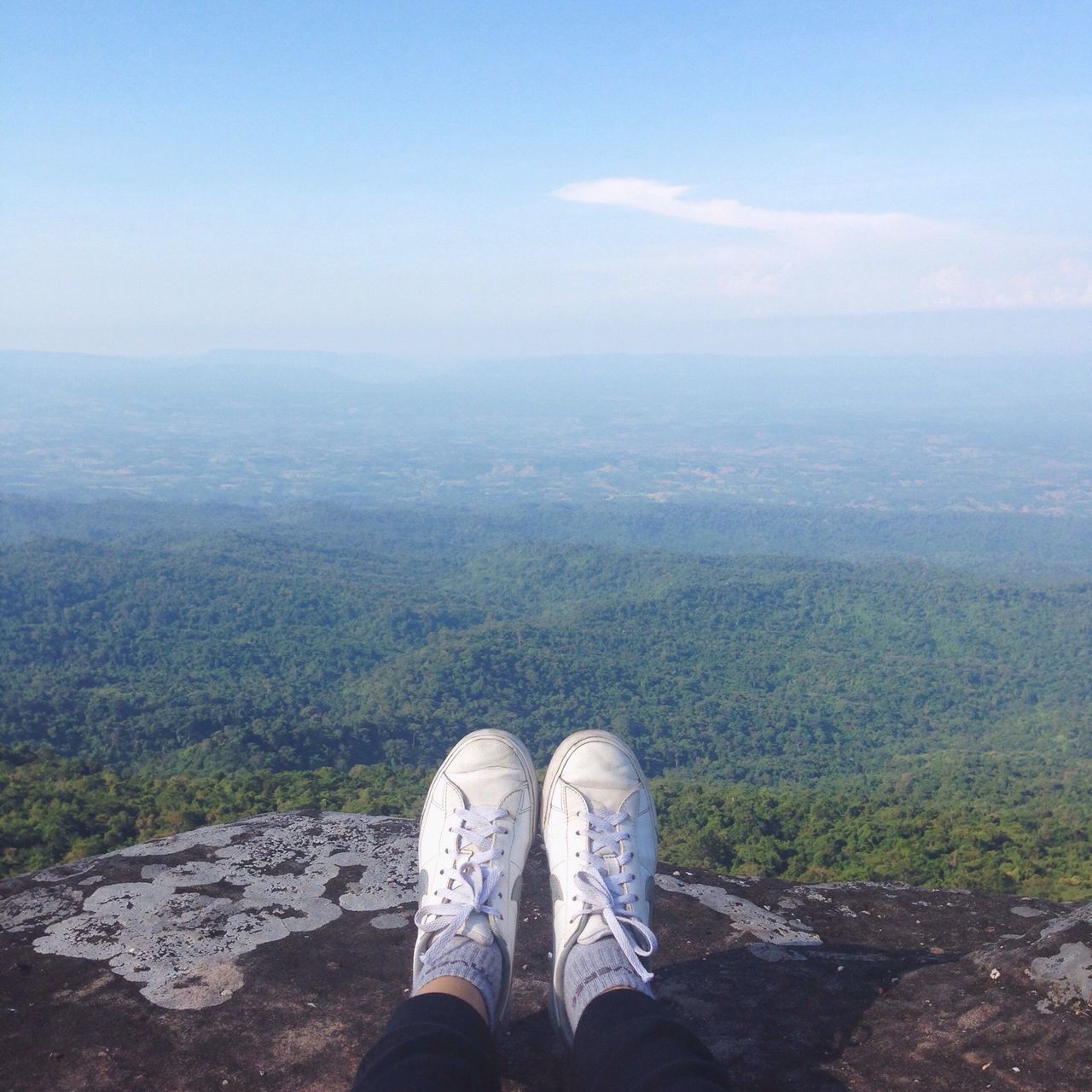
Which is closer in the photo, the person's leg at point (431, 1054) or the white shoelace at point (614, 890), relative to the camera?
the person's leg at point (431, 1054)

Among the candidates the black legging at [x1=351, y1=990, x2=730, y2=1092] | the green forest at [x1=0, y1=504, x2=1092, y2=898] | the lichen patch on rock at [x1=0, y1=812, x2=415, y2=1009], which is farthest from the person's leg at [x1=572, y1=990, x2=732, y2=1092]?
the green forest at [x1=0, y1=504, x2=1092, y2=898]

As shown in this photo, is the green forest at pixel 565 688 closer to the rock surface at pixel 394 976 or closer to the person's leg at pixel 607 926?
the rock surface at pixel 394 976

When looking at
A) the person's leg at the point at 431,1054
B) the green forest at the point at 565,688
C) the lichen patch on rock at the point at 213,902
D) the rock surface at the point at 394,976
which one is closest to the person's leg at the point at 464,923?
the person's leg at the point at 431,1054

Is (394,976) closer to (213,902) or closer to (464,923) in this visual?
(464,923)

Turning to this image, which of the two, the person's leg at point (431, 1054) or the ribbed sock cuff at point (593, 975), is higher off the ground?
the person's leg at point (431, 1054)

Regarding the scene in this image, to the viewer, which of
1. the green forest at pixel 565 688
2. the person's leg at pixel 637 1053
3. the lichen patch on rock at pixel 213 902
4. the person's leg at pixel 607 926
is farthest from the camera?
the green forest at pixel 565 688

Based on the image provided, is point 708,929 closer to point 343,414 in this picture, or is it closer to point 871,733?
point 871,733

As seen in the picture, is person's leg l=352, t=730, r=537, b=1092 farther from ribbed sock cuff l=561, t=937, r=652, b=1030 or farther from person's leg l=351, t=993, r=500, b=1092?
ribbed sock cuff l=561, t=937, r=652, b=1030
